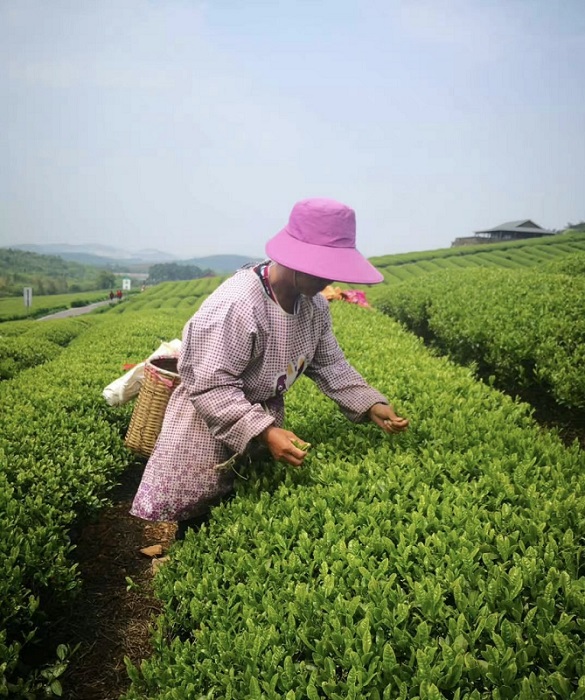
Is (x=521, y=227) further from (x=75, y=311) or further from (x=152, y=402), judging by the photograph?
(x=152, y=402)

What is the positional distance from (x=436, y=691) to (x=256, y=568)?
0.82 meters

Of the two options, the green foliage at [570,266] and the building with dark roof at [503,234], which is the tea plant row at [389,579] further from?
the building with dark roof at [503,234]

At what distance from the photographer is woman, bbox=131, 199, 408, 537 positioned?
217 centimetres

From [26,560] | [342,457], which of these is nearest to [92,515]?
[26,560]

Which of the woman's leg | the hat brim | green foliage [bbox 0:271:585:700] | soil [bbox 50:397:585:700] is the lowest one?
soil [bbox 50:397:585:700]

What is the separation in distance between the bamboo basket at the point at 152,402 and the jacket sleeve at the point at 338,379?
75cm

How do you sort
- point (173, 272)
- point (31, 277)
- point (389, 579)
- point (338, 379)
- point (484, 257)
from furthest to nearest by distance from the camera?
point (173, 272) < point (484, 257) < point (31, 277) < point (338, 379) < point (389, 579)

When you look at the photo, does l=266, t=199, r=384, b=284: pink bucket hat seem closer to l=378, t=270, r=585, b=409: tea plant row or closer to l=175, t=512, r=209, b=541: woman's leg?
l=175, t=512, r=209, b=541: woman's leg

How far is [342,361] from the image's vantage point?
9.33ft

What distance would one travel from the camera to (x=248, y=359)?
228cm

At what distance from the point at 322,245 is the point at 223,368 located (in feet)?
2.21

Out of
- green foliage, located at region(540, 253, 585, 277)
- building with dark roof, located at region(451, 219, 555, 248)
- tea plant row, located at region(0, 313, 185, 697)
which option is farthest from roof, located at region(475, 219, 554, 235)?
tea plant row, located at region(0, 313, 185, 697)

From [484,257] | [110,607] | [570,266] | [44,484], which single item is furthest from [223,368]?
[484,257]

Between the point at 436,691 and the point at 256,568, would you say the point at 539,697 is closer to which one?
the point at 436,691
